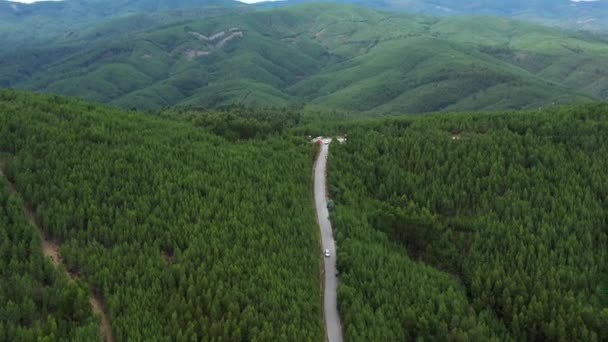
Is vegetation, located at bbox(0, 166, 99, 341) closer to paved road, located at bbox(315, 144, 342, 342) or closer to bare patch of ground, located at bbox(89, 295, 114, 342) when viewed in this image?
bare patch of ground, located at bbox(89, 295, 114, 342)

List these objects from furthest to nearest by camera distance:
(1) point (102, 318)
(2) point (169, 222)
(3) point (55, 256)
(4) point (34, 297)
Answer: (2) point (169, 222) → (3) point (55, 256) → (1) point (102, 318) → (4) point (34, 297)

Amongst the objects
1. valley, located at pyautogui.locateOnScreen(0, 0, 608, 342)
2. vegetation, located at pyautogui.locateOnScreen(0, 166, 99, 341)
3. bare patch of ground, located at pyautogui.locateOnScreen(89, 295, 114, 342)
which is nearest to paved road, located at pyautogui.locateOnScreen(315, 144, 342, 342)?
valley, located at pyautogui.locateOnScreen(0, 0, 608, 342)

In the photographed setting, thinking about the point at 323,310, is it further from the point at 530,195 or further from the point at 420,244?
the point at 530,195

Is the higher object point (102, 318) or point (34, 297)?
point (34, 297)

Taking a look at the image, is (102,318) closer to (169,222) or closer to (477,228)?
(169,222)

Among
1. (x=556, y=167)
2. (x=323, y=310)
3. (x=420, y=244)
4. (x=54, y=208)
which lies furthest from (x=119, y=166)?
(x=556, y=167)

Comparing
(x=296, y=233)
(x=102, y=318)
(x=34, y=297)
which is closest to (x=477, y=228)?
(x=296, y=233)

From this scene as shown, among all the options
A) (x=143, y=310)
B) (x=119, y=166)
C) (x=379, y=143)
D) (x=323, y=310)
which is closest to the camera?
(x=143, y=310)

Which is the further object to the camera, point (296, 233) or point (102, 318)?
point (296, 233)

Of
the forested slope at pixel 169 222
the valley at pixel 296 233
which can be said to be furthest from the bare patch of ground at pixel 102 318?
the forested slope at pixel 169 222
